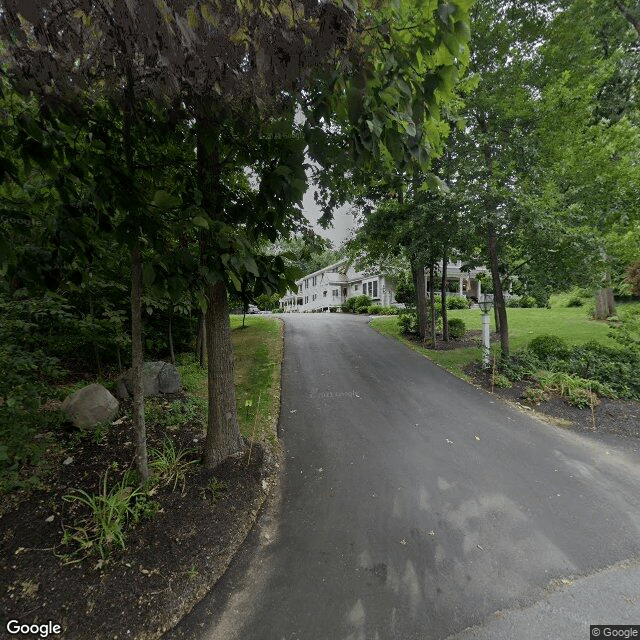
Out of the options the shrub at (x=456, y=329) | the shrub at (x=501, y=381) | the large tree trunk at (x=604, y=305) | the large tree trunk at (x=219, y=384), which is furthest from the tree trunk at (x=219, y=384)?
the large tree trunk at (x=604, y=305)

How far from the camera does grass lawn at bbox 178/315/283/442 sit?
550 centimetres

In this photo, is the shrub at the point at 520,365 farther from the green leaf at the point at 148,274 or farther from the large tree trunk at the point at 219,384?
the green leaf at the point at 148,274

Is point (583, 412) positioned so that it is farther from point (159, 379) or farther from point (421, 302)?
point (159, 379)

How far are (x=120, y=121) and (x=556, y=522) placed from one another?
19.5 ft

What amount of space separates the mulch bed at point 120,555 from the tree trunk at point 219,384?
0.77ft

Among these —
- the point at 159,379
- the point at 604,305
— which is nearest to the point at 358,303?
the point at 604,305

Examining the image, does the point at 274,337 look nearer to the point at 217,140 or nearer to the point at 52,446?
the point at 52,446

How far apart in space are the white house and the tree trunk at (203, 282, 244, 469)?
15829 mm

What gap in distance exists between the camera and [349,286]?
36.4m

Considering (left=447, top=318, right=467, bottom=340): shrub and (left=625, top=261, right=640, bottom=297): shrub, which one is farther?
(left=625, top=261, right=640, bottom=297): shrub

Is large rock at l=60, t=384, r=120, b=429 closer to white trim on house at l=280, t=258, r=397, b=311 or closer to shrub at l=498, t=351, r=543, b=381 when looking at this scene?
shrub at l=498, t=351, r=543, b=381

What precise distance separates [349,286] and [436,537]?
3365cm

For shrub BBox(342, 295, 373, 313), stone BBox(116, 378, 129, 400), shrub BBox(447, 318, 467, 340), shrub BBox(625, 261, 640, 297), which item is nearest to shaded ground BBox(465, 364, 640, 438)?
shrub BBox(447, 318, 467, 340)

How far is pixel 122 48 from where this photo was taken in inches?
98.3
